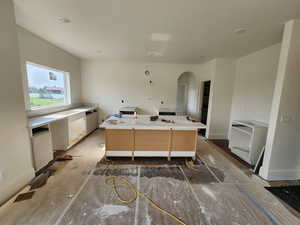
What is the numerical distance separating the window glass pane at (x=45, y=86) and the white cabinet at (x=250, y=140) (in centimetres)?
486

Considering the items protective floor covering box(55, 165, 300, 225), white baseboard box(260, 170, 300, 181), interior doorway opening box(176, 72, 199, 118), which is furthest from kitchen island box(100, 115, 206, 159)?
interior doorway opening box(176, 72, 199, 118)

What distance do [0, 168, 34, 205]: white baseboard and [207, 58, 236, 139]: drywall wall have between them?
450cm

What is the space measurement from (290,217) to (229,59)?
3874 millimetres

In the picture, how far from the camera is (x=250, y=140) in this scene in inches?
116

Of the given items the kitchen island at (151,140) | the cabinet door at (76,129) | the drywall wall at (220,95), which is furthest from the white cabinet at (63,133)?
the drywall wall at (220,95)

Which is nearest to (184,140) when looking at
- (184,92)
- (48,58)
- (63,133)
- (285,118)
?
(285,118)

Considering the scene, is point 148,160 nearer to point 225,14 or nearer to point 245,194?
point 245,194

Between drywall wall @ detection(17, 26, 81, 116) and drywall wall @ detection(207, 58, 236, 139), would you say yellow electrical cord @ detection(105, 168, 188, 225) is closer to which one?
drywall wall @ detection(17, 26, 81, 116)

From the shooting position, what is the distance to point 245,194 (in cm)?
194

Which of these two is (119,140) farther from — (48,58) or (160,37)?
(48,58)

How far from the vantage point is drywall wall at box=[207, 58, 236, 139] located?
4.02 m

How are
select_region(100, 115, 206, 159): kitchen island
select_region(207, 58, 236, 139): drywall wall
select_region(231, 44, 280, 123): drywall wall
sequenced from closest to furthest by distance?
select_region(100, 115, 206, 159): kitchen island, select_region(231, 44, 280, 123): drywall wall, select_region(207, 58, 236, 139): drywall wall

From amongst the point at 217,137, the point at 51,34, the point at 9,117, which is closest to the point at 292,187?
the point at 217,137

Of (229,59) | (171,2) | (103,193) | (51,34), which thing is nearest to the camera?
(171,2)
